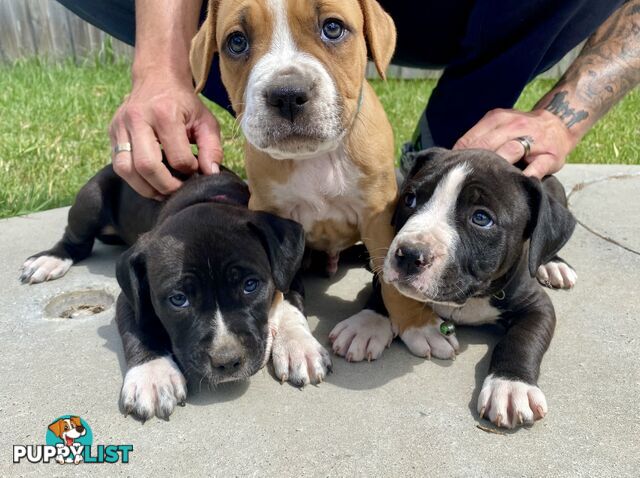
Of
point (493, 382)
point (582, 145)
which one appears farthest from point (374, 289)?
point (582, 145)

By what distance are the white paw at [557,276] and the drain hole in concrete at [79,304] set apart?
314 centimetres

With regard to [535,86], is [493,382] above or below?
above

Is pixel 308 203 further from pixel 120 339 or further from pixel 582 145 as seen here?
pixel 582 145

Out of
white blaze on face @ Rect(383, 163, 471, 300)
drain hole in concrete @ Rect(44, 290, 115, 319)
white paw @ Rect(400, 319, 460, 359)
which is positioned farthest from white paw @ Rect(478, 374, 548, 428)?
drain hole in concrete @ Rect(44, 290, 115, 319)

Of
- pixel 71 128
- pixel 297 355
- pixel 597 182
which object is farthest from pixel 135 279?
pixel 71 128

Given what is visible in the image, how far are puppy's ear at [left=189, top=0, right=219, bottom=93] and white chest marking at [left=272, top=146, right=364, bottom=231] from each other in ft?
2.73

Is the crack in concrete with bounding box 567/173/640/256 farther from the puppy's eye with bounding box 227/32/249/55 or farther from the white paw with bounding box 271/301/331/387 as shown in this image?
the puppy's eye with bounding box 227/32/249/55

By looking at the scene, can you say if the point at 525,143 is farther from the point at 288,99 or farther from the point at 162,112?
the point at 162,112

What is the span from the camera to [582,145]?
8945mm

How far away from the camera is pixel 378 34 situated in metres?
3.84

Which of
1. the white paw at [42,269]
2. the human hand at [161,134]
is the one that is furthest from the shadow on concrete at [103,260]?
the human hand at [161,134]

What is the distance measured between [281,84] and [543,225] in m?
1.67

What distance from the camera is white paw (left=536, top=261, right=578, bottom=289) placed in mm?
4543

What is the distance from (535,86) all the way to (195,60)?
10.1m
